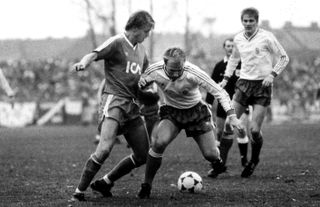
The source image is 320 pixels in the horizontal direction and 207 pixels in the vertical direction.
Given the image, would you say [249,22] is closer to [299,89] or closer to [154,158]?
[154,158]

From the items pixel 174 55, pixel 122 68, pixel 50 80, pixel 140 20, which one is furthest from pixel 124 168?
pixel 50 80

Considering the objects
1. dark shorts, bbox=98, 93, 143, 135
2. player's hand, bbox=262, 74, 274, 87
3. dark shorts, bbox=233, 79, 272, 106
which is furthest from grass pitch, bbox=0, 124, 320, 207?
player's hand, bbox=262, 74, 274, 87

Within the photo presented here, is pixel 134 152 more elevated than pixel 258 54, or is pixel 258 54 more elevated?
pixel 258 54

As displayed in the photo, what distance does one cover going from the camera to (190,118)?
306 inches

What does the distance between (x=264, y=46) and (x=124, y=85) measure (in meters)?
3.10

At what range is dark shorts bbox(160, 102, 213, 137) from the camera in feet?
25.6

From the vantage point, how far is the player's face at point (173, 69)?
23.9 feet

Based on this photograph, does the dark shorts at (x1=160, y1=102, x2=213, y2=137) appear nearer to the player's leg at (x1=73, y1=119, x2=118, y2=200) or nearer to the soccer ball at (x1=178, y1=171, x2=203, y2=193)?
the soccer ball at (x1=178, y1=171, x2=203, y2=193)

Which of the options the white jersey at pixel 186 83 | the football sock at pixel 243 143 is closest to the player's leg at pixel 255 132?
the football sock at pixel 243 143

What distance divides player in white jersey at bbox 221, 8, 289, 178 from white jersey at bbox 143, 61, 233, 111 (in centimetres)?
217

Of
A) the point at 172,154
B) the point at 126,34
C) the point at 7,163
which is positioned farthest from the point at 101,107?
the point at 172,154

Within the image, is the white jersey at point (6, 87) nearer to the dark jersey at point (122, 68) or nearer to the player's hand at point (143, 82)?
the dark jersey at point (122, 68)

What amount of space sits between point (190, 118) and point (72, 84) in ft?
85.7

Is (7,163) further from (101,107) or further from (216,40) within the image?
(216,40)
